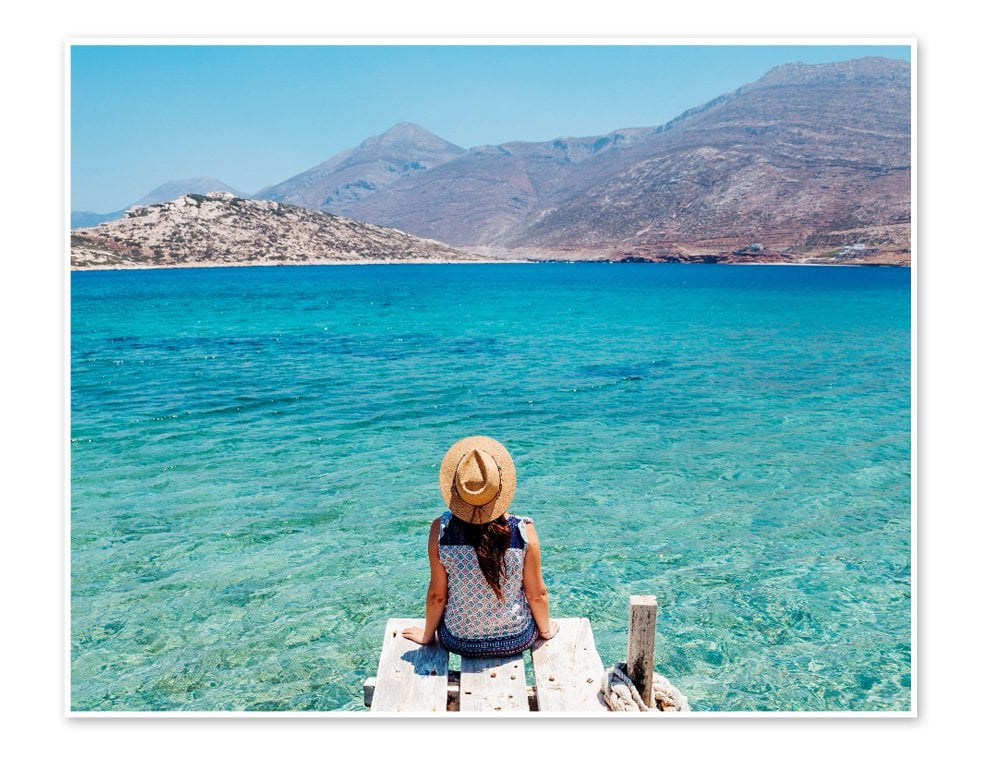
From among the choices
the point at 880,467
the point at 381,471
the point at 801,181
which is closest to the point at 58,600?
the point at 381,471

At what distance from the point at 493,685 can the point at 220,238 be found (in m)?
146

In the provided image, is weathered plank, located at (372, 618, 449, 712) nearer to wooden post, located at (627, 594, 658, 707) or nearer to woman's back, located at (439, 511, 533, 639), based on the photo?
woman's back, located at (439, 511, 533, 639)

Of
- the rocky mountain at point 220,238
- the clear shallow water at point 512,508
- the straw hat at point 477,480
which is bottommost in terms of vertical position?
the clear shallow water at point 512,508

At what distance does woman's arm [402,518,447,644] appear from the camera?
5.06 m

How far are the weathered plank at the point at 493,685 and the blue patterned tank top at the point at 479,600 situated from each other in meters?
0.08

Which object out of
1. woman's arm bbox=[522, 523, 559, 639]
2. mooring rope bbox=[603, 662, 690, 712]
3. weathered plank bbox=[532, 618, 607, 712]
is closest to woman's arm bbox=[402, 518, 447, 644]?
woman's arm bbox=[522, 523, 559, 639]

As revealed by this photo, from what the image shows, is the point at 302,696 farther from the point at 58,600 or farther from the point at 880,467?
the point at 880,467

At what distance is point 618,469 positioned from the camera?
42.7ft

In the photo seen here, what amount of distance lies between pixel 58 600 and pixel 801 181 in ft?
617

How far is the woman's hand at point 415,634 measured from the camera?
17.4 ft

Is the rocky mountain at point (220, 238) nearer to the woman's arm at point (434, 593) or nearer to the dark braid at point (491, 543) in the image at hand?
the woman's arm at point (434, 593)

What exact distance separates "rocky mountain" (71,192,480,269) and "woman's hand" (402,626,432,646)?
423 feet

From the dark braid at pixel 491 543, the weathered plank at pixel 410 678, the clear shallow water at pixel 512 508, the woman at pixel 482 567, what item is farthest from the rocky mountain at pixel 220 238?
the dark braid at pixel 491 543

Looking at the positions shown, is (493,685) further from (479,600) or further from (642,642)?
(642,642)
